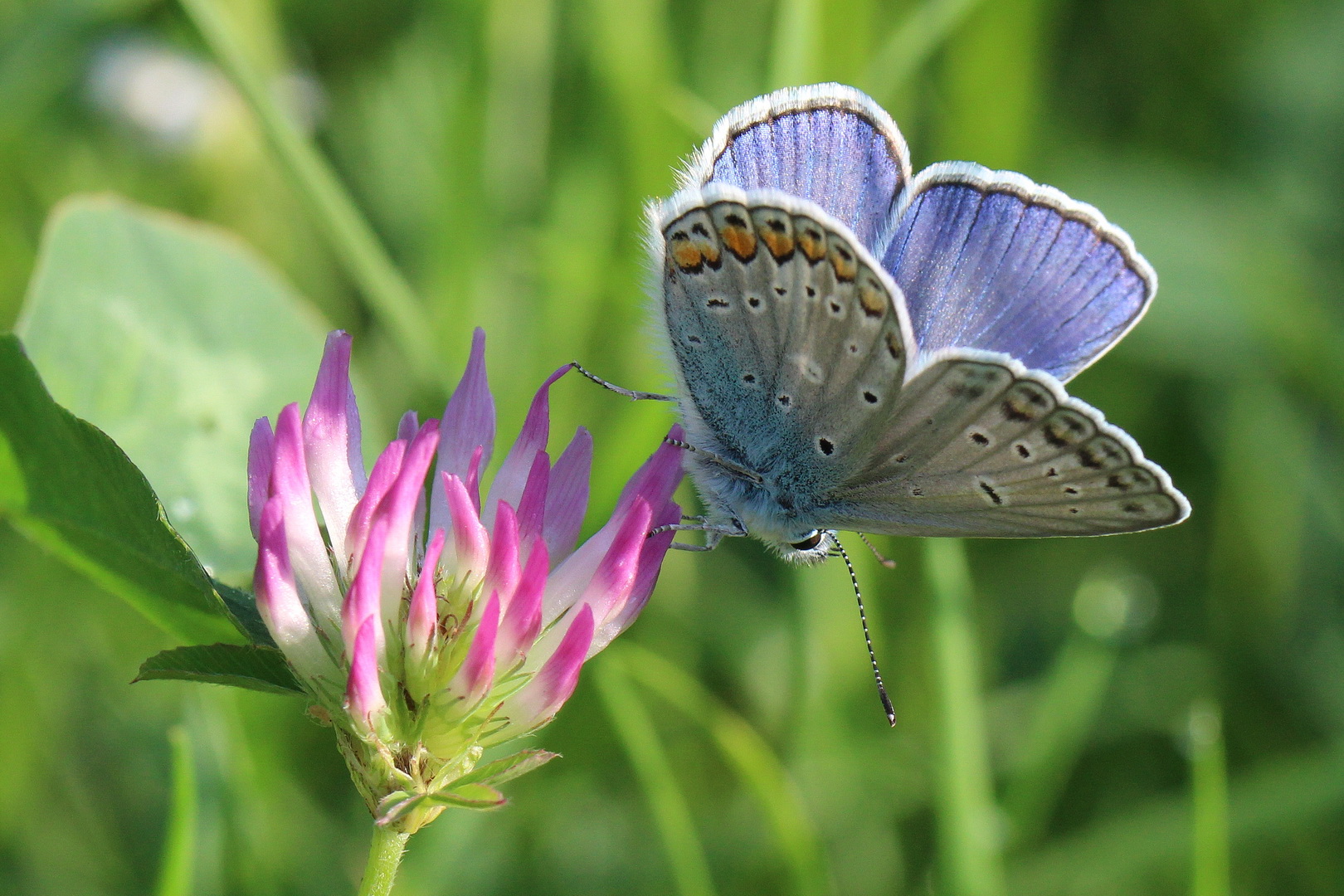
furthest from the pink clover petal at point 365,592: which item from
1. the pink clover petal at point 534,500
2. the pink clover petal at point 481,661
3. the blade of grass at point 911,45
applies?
the blade of grass at point 911,45

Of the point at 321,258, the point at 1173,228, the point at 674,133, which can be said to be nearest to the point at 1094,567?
the point at 1173,228

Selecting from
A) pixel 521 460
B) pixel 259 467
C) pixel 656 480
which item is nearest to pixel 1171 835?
pixel 656 480

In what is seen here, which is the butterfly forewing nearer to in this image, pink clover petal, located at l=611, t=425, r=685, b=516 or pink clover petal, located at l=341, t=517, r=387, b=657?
pink clover petal, located at l=611, t=425, r=685, b=516

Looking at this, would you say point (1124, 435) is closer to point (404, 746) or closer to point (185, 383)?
point (404, 746)

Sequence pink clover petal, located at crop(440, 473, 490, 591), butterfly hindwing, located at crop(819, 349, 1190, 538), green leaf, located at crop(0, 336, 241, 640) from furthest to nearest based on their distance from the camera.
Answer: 1. butterfly hindwing, located at crop(819, 349, 1190, 538)
2. pink clover petal, located at crop(440, 473, 490, 591)
3. green leaf, located at crop(0, 336, 241, 640)

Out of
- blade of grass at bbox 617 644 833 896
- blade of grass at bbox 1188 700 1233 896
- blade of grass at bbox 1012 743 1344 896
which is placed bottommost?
blade of grass at bbox 1012 743 1344 896

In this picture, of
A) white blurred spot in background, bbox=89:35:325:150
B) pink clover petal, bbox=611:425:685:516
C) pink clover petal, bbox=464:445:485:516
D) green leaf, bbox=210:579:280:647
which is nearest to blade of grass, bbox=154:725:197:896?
green leaf, bbox=210:579:280:647
